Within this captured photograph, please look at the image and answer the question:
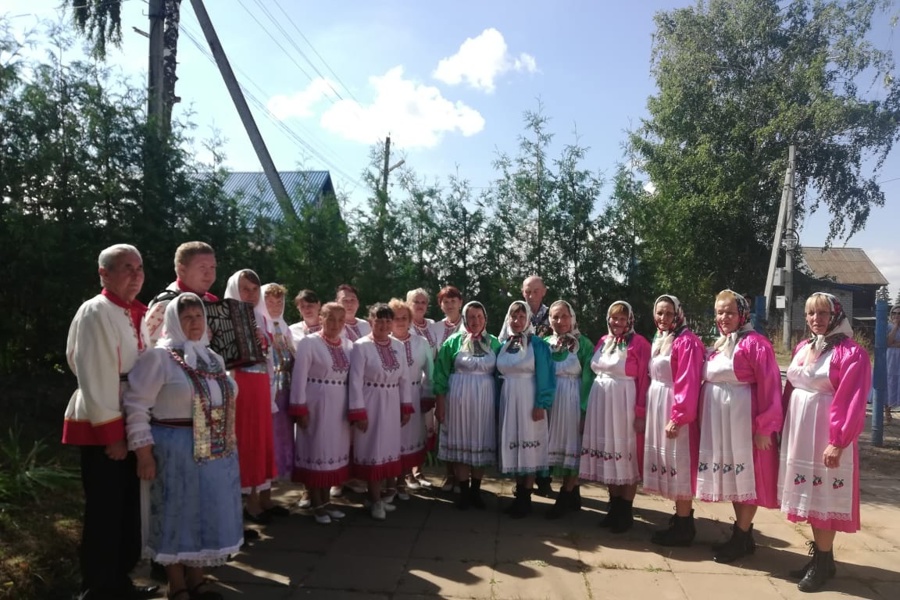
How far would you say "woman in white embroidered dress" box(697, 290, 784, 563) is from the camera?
4.12m

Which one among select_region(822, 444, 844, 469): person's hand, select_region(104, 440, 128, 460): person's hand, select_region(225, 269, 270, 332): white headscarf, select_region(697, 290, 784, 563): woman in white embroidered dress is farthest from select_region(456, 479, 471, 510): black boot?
select_region(104, 440, 128, 460): person's hand

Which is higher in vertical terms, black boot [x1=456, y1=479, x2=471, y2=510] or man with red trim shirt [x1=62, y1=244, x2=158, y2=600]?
man with red trim shirt [x1=62, y1=244, x2=158, y2=600]

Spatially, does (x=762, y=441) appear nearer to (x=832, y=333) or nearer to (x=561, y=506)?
(x=832, y=333)

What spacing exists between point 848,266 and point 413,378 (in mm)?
43782

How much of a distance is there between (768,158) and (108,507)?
22.6 meters

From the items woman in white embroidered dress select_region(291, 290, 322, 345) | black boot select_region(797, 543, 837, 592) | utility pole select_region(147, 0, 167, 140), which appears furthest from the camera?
utility pole select_region(147, 0, 167, 140)

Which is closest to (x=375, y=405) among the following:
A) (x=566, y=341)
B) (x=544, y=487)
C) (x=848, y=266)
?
(x=566, y=341)

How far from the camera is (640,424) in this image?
471 cm

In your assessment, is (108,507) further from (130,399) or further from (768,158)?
(768,158)

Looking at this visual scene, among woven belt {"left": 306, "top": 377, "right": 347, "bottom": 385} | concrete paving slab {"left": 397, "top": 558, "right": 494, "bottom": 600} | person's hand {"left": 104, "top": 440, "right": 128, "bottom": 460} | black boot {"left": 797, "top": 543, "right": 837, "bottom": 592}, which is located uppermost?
woven belt {"left": 306, "top": 377, "right": 347, "bottom": 385}

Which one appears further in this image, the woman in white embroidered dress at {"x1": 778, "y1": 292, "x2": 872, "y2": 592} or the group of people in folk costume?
the woman in white embroidered dress at {"x1": 778, "y1": 292, "x2": 872, "y2": 592}

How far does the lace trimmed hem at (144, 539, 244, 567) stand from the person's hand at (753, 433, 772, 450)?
3296mm

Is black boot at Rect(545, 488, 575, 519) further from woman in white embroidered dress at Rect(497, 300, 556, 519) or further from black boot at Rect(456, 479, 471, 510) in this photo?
black boot at Rect(456, 479, 471, 510)

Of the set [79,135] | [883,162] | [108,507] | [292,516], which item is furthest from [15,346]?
[883,162]
